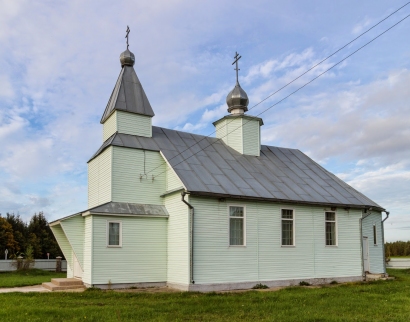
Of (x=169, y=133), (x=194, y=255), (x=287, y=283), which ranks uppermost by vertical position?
(x=169, y=133)

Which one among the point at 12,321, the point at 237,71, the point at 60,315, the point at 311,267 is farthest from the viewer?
the point at 237,71

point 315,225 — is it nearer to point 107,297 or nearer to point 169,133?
point 169,133

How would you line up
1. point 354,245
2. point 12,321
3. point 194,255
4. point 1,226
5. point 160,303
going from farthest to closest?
point 1,226
point 354,245
point 194,255
point 160,303
point 12,321

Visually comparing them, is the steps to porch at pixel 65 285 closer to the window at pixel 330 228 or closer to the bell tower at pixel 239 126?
the bell tower at pixel 239 126

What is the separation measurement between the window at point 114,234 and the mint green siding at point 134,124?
4233 mm

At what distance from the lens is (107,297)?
13.1 metres

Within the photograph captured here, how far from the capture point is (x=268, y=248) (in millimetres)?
17453

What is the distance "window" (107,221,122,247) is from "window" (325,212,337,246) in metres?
9.07

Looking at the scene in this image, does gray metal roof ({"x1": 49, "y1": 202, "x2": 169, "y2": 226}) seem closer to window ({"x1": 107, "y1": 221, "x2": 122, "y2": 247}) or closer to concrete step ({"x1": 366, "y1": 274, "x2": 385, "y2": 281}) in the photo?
→ window ({"x1": 107, "y1": 221, "x2": 122, "y2": 247})

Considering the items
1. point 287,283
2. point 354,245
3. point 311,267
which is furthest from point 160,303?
point 354,245

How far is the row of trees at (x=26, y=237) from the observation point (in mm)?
35719

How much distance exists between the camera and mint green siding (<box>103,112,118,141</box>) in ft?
61.0

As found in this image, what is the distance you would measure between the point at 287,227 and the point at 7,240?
26452 millimetres

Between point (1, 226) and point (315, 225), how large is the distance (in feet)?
90.1
